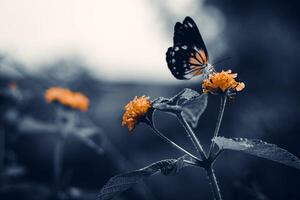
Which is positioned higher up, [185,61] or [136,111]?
[185,61]

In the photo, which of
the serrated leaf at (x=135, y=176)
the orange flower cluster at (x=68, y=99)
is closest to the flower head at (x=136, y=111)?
the serrated leaf at (x=135, y=176)

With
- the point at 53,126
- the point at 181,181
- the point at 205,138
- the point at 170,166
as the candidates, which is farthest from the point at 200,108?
the point at 205,138

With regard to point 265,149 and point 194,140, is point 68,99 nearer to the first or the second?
point 194,140

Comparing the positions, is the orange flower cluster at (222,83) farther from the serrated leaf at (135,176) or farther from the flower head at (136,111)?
the serrated leaf at (135,176)

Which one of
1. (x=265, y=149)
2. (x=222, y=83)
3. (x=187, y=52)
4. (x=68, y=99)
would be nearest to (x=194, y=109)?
(x=265, y=149)

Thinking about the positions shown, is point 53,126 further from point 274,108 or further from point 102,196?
point 274,108
